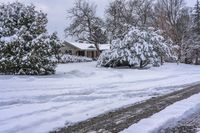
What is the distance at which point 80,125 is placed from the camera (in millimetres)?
8078

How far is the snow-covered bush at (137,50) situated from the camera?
28984 mm

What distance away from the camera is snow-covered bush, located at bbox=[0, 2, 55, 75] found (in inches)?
773

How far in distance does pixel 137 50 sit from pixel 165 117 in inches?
792

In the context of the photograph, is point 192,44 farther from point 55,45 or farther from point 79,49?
point 55,45

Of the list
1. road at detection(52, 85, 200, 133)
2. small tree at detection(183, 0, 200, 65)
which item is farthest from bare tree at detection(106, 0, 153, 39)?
road at detection(52, 85, 200, 133)

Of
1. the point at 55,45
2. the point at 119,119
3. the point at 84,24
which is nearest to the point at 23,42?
the point at 55,45

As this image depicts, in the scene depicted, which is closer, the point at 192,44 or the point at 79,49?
the point at 192,44

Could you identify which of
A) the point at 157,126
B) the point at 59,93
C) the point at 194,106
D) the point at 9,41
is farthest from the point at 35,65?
the point at 157,126

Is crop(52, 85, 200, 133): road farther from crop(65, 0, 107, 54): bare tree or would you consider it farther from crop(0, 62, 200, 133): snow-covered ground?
crop(65, 0, 107, 54): bare tree

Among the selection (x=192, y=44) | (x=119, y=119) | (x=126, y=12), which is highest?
(x=126, y=12)

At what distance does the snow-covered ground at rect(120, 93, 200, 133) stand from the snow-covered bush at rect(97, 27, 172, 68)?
705 inches

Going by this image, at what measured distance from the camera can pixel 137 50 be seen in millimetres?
28484

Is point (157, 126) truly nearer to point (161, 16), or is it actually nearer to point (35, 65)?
point (35, 65)

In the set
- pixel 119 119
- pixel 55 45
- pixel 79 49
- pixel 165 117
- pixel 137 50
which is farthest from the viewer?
pixel 79 49
